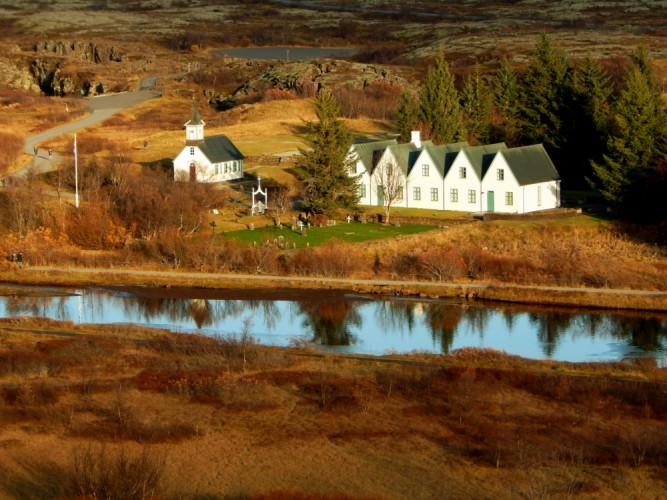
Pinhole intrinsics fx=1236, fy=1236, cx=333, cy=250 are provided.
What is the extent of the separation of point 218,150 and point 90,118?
2996 cm

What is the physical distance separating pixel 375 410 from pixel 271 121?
191ft

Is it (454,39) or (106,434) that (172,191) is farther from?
(454,39)

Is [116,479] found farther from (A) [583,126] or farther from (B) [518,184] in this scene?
(A) [583,126]

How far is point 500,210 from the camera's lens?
5944cm

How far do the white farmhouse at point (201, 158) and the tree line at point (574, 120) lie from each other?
10.3m

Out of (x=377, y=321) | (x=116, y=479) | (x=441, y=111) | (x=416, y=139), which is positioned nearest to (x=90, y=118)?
(x=441, y=111)

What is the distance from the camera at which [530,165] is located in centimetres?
6038

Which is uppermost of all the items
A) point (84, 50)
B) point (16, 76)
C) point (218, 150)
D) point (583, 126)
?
point (84, 50)

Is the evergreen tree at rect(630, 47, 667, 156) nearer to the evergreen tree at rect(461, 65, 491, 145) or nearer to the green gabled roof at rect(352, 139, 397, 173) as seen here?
the evergreen tree at rect(461, 65, 491, 145)

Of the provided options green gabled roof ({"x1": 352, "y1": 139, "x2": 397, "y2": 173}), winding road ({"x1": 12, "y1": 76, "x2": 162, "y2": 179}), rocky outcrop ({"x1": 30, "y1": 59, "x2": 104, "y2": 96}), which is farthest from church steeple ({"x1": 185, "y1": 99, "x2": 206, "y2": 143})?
rocky outcrop ({"x1": 30, "y1": 59, "x2": 104, "y2": 96})

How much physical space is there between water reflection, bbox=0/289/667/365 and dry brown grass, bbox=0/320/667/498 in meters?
3.29

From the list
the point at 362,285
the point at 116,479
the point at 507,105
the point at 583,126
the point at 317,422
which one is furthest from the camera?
the point at 507,105

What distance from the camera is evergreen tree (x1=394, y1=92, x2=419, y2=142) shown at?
70375 mm

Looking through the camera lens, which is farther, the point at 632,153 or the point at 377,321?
the point at 632,153
